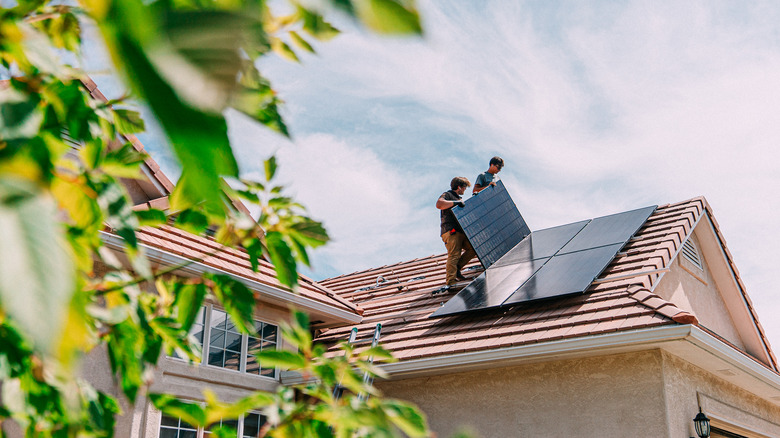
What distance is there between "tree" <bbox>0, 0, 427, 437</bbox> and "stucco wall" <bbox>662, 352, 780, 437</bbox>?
20.8ft

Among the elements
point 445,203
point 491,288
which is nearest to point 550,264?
point 491,288

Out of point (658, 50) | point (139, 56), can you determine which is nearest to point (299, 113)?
point (139, 56)

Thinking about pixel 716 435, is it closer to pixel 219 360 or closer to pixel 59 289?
pixel 219 360

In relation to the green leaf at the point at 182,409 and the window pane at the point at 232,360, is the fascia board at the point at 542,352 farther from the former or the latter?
the green leaf at the point at 182,409

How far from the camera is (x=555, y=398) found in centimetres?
736

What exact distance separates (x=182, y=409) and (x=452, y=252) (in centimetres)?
856

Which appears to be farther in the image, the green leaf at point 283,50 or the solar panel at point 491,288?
the solar panel at point 491,288

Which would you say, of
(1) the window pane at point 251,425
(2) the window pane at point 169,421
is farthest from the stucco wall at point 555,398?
(2) the window pane at point 169,421

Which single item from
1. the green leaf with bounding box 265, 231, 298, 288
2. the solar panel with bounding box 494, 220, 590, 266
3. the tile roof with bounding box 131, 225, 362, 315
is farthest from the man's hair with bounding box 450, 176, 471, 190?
the green leaf with bounding box 265, 231, 298, 288

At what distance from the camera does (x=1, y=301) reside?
16.4 inches

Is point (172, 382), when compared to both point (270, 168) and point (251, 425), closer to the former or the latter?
point (251, 425)

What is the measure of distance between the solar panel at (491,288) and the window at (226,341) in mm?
2499

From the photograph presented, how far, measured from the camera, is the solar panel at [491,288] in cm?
828

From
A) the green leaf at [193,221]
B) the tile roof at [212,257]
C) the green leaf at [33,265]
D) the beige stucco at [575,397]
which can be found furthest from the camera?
the tile roof at [212,257]
